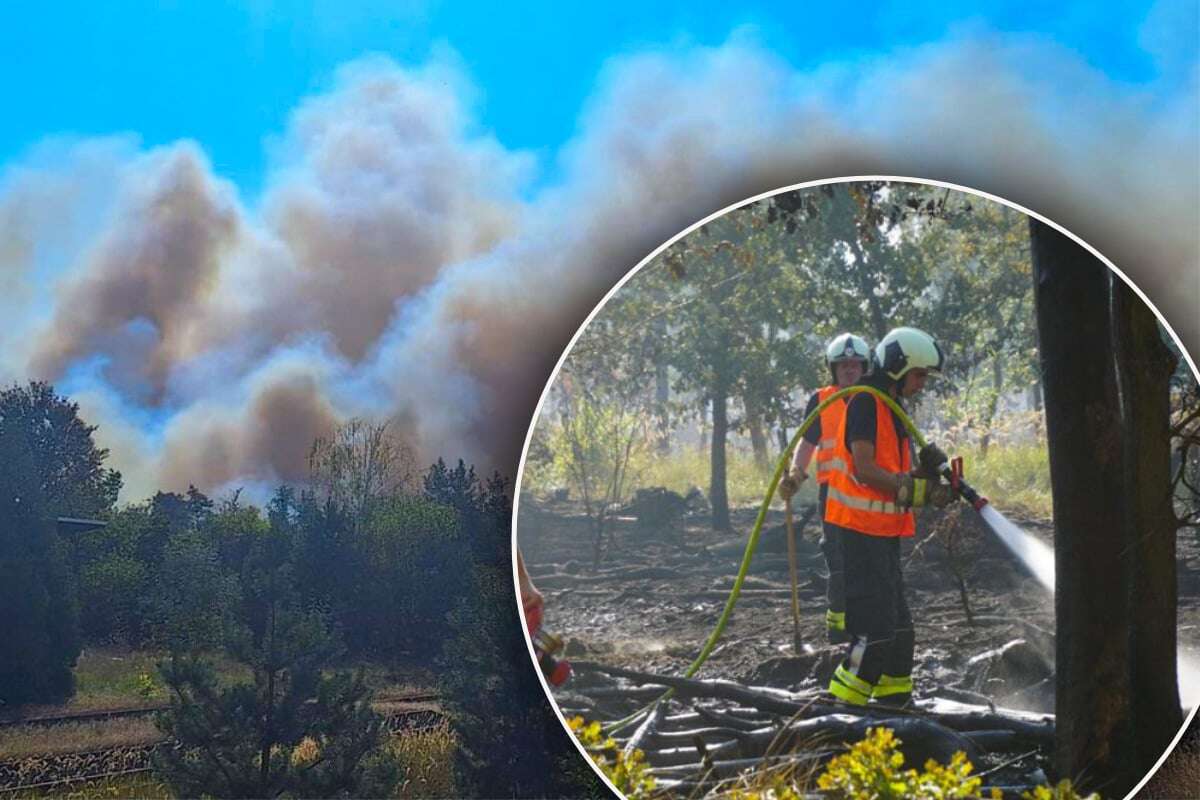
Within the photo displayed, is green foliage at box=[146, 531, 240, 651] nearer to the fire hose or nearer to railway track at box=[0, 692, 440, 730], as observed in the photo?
railway track at box=[0, 692, 440, 730]

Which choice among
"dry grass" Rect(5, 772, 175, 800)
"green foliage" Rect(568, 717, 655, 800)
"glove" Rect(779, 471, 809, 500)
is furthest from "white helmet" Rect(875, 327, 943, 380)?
"dry grass" Rect(5, 772, 175, 800)

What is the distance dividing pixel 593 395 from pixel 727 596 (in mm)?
679

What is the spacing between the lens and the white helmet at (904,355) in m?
3.11

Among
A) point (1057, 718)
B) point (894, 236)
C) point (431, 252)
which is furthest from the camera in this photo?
point (431, 252)

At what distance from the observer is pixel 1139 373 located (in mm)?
3160

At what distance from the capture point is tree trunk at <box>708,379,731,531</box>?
3184mm

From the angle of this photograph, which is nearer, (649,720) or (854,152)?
(649,720)

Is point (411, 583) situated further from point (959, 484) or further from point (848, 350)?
point (959, 484)

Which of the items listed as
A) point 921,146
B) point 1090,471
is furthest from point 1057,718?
point 921,146

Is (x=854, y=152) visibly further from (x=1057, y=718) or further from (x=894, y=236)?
(x=1057, y=718)

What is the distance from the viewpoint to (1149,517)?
122 inches

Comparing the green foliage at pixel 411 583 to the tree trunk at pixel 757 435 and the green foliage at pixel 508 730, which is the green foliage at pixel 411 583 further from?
the tree trunk at pixel 757 435

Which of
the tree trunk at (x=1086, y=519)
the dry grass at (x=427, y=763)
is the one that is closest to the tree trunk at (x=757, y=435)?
the tree trunk at (x=1086, y=519)

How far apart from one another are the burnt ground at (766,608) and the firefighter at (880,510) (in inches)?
1.8
